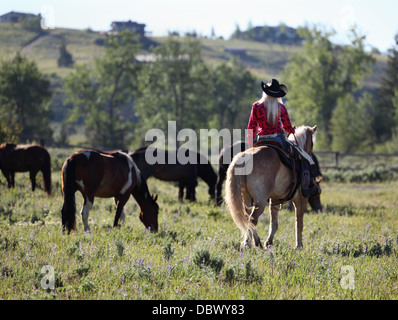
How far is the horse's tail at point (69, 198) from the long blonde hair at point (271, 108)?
12.5ft

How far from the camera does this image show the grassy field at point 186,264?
4.94 m

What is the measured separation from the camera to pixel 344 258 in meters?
6.86

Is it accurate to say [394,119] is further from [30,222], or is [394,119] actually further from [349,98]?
[30,222]

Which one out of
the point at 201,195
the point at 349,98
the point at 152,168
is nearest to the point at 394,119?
the point at 349,98

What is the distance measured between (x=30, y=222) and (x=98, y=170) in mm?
1962

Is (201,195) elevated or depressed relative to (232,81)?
depressed

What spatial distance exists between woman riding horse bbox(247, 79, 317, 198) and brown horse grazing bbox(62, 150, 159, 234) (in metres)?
3.05

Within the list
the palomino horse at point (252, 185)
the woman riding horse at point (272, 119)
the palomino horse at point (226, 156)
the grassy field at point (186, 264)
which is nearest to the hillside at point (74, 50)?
the palomino horse at point (226, 156)

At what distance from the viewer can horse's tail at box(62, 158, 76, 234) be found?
8.22 meters

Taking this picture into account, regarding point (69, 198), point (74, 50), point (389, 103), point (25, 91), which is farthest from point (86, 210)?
point (74, 50)

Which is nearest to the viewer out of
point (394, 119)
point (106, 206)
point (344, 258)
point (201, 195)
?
point (344, 258)

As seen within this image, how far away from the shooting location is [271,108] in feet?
24.2

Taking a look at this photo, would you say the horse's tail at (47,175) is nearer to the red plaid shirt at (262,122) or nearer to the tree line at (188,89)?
the red plaid shirt at (262,122)

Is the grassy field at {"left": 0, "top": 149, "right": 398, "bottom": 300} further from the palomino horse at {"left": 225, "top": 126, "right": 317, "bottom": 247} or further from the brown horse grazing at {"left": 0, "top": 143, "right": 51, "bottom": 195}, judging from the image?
the brown horse grazing at {"left": 0, "top": 143, "right": 51, "bottom": 195}
